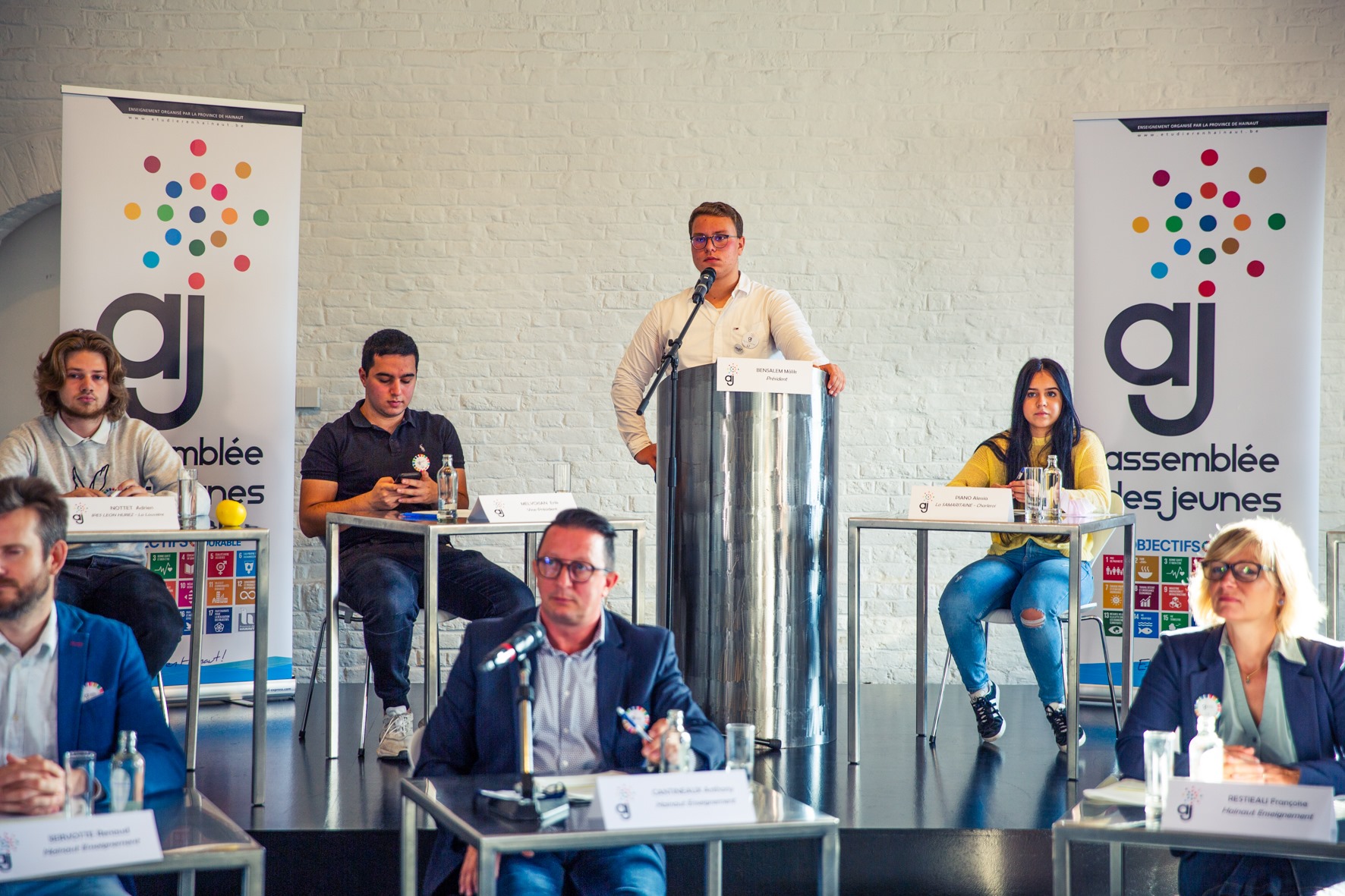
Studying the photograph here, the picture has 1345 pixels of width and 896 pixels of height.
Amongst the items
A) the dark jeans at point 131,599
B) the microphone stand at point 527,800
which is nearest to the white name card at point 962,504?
the microphone stand at point 527,800

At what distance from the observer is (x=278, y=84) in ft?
17.9

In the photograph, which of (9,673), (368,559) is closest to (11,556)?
(9,673)

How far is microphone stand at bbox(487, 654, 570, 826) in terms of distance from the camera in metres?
1.82

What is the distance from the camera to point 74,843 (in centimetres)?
167

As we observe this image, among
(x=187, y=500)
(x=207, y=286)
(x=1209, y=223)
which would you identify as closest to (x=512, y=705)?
(x=187, y=500)

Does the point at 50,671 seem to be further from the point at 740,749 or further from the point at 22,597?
the point at 740,749

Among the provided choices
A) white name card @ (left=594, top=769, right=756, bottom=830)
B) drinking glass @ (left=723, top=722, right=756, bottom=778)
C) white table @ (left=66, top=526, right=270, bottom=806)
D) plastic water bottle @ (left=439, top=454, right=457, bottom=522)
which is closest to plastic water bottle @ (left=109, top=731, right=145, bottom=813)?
white name card @ (left=594, top=769, right=756, bottom=830)

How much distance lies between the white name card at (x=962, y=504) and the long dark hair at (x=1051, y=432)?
0.55 metres

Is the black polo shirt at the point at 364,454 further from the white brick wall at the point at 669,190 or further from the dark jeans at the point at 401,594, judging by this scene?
the white brick wall at the point at 669,190

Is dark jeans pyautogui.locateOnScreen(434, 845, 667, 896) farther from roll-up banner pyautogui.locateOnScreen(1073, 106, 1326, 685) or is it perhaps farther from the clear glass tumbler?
roll-up banner pyautogui.locateOnScreen(1073, 106, 1326, 685)

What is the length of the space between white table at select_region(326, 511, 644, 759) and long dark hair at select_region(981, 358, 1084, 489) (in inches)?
50.5

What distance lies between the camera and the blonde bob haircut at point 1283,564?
7.81 feet

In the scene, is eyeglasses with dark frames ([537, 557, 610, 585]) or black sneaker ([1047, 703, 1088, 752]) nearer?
eyeglasses with dark frames ([537, 557, 610, 585])

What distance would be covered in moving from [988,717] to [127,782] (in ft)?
9.81
